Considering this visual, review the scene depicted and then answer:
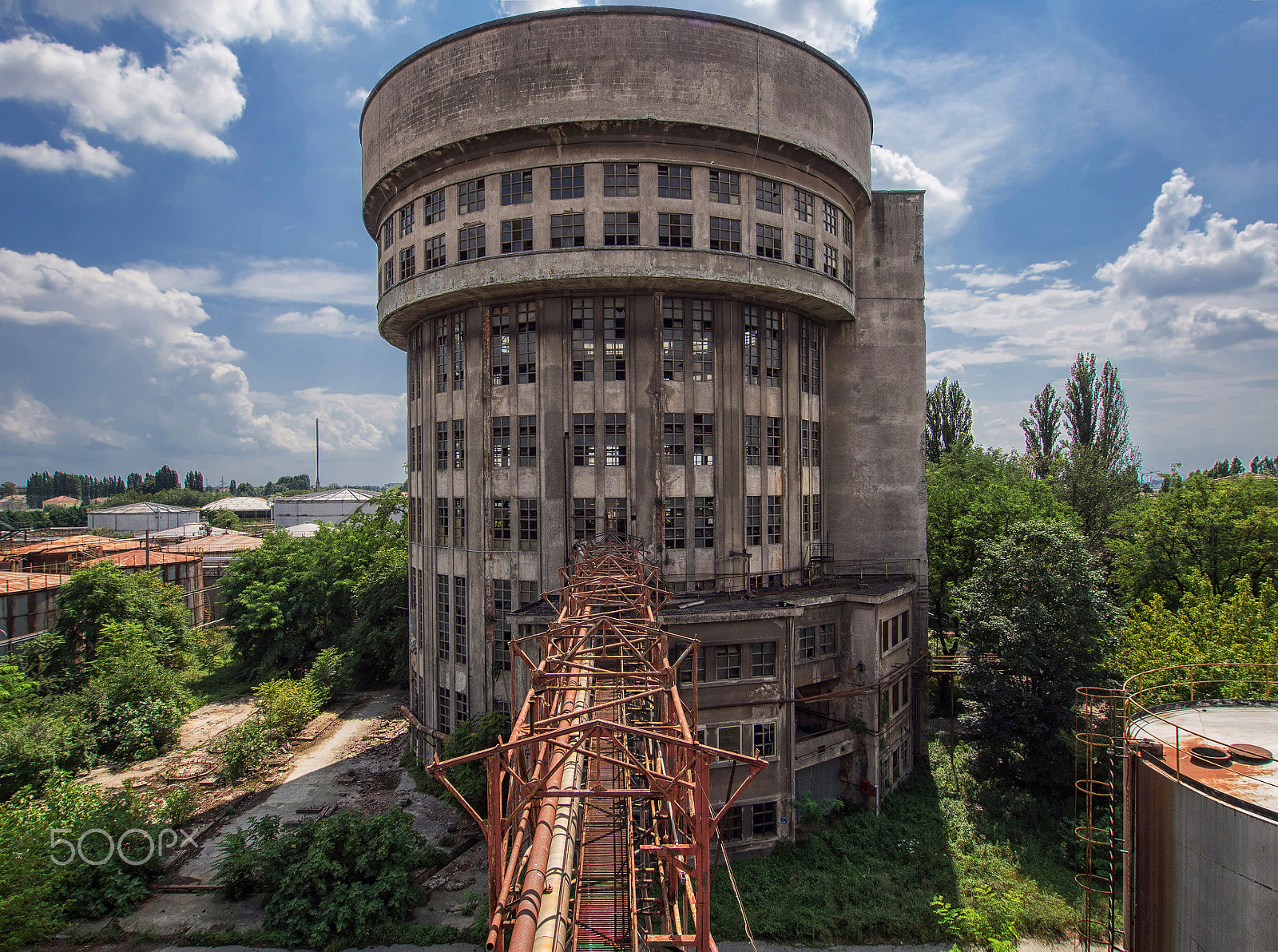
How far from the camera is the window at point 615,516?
82.8 ft

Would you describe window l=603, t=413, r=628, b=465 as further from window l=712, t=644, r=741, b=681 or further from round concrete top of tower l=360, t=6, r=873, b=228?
round concrete top of tower l=360, t=6, r=873, b=228

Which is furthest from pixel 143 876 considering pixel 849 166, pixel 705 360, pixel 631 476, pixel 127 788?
pixel 849 166

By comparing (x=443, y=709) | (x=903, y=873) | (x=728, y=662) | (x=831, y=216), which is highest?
(x=831, y=216)

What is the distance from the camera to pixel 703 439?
1014 inches

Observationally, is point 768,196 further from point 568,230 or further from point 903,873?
point 903,873

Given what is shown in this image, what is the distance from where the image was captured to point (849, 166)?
2802 centimetres

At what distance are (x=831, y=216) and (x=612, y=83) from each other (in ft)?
37.2

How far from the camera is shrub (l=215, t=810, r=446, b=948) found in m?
Result: 18.0

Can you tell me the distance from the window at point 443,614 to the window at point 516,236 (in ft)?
47.8

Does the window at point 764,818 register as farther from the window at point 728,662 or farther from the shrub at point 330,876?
the shrub at point 330,876

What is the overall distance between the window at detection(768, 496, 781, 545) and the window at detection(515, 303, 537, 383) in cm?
1151

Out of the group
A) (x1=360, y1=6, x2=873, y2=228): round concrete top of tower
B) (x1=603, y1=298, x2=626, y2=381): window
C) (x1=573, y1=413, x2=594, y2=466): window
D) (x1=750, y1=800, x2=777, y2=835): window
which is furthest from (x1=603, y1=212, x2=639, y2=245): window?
(x1=750, y1=800, x2=777, y2=835): window

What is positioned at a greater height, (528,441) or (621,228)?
(621,228)

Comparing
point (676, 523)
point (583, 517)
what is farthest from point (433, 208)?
point (676, 523)
